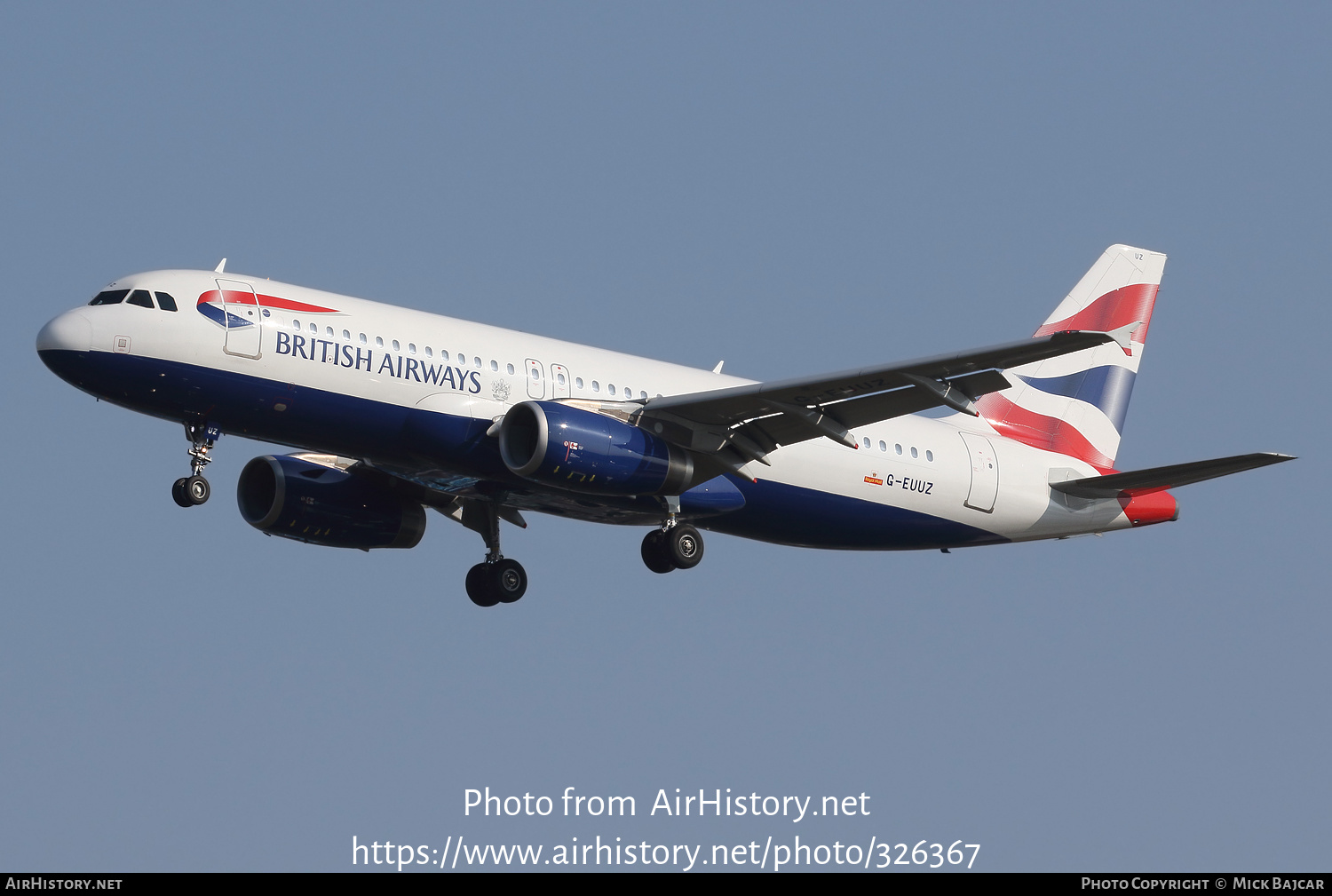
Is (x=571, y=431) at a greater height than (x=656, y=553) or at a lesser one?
greater

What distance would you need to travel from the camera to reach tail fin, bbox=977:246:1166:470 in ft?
142

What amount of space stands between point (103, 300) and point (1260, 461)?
888 inches

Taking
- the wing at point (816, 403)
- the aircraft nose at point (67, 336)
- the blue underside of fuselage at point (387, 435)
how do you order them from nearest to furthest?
the wing at point (816, 403) → the aircraft nose at point (67, 336) → the blue underside of fuselage at point (387, 435)

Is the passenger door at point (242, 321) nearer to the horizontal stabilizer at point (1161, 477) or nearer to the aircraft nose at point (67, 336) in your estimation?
the aircraft nose at point (67, 336)

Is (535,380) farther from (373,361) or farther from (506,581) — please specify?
(506,581)

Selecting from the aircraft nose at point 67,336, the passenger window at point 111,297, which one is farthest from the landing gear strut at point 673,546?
the aircraft nose at point 67,336

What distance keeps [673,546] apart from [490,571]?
5785 mm

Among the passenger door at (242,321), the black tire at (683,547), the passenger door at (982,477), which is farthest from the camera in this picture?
the passenger door at (982,477)

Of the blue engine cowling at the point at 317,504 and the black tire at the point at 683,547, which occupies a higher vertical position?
the blue engine cowling at the point at 317,504

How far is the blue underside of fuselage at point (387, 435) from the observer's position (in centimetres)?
3269

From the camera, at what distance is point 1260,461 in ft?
110

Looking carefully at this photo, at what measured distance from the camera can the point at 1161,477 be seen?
38.2 m

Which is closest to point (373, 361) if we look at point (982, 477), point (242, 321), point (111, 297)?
point (242, 321)

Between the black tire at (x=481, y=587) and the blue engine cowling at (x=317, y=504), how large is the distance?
200 centimetres
